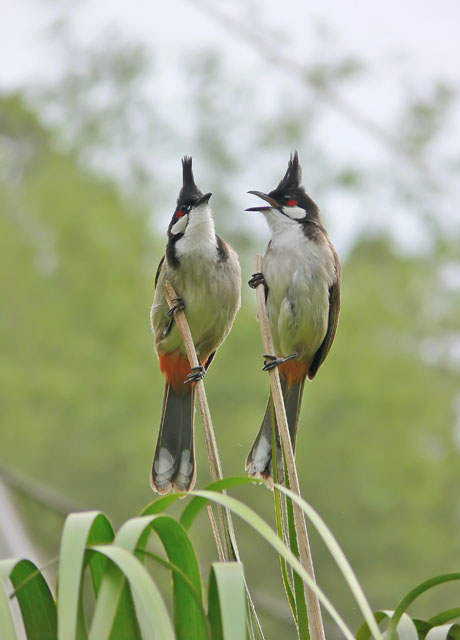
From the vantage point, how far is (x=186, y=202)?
6.22ft

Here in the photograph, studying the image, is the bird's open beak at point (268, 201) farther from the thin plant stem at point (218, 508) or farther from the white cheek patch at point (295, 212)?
the thin plant stem at point (218, 508)

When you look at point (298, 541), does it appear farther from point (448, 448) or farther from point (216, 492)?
point (448, 448)

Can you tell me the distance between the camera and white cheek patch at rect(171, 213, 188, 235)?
6.40 ft

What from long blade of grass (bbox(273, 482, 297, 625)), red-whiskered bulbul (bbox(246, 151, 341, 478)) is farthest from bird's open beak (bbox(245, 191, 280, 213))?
long blade of grass (bbox(273, 482, 297, 625))

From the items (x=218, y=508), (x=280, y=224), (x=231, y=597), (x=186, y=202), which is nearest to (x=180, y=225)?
(x=186, y=202)

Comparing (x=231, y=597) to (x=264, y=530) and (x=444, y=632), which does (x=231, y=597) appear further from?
(x=444, y=632)

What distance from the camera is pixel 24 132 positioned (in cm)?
1209

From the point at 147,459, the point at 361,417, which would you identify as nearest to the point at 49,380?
the point at 147,459

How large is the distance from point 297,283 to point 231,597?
1.00 meters

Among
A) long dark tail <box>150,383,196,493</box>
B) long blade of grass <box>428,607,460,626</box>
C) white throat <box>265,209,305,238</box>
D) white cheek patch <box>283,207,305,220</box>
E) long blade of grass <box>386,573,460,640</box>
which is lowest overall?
long blade of grass <box>428,607,460,626</box>

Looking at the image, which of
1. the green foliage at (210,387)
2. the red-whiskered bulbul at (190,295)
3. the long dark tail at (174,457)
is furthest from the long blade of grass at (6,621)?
the green foliage at (210,387)

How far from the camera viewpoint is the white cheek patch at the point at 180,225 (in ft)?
6.40

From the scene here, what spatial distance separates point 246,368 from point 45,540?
286cm

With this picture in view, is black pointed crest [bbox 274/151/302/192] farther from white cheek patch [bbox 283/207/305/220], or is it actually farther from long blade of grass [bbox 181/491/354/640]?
long blade of grass [bbox 181/491/354/640]
